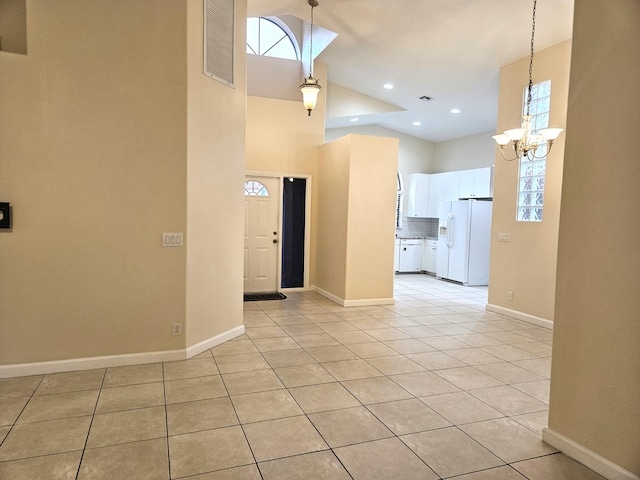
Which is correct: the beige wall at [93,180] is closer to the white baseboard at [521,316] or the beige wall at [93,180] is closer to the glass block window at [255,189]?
the glass block window at [255,189]

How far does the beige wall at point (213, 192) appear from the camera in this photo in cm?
380

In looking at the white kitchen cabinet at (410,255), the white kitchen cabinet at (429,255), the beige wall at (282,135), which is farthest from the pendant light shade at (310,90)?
the white kitchen cabinet at (429,255)

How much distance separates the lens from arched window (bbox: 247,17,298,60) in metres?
6.97

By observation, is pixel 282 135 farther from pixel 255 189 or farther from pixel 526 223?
pixel 526 223

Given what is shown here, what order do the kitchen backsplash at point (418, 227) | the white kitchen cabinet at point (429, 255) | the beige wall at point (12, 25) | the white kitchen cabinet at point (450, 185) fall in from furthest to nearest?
the kitchen backsplash at point (418, 227) → the white kitchen cabinet at point (429, 255) → the white kitchen cabinet at point (450, 185) → the beige wall at point (12, 25)

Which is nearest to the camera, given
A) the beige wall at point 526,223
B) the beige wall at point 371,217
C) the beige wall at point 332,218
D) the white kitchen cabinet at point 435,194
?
the beige wall at point 526,223

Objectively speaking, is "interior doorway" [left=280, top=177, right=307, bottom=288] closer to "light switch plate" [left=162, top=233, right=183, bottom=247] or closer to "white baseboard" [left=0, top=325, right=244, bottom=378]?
"white baseboard" [left=0, top=325, right=244, bottom=378]

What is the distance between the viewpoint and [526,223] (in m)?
5.52

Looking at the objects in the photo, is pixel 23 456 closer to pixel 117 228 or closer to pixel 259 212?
pixel 117 228

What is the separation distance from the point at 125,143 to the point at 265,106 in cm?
383

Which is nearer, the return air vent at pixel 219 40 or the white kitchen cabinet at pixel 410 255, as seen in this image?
the return air vent at pixel 219 40

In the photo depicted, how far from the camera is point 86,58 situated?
11.1ft

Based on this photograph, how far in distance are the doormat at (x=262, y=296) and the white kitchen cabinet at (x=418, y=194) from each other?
15.1 feet

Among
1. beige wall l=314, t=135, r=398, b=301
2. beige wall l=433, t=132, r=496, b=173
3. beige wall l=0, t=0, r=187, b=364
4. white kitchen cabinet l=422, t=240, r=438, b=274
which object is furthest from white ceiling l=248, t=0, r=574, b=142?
white kitchen cabinet l=422, t=240, r=438, b=274
